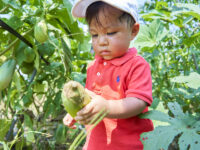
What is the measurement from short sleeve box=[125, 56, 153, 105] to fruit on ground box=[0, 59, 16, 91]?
1.90 feet

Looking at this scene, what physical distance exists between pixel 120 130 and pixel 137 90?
7.1 inches

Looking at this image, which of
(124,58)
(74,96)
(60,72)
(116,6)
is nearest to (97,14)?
(116,6)

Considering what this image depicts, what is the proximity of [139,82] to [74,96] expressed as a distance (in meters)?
0.30

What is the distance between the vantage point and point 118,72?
82cm

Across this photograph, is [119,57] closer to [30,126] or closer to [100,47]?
[100,47]

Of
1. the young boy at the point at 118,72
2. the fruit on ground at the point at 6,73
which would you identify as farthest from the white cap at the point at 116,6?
the fruit on ground at the point at 6,73

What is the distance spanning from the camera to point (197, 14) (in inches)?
36.9

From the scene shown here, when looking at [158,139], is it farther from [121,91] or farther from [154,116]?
[121,91]

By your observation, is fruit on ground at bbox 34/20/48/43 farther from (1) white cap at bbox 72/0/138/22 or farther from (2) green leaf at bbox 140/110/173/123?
(2) green leaf at bbox 140/110/173/123

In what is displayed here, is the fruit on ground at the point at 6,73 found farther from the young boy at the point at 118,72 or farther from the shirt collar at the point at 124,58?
the shirt collar at the point at 124,58

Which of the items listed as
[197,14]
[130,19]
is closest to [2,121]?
[130,19]

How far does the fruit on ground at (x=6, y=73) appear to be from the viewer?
40.1 inches

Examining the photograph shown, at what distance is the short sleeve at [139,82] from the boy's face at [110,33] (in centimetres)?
8

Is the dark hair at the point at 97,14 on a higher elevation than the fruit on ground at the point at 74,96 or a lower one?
higher
